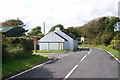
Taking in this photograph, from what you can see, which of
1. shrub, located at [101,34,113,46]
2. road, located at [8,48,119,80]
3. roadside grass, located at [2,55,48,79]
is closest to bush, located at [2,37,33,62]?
roadside grass, located at [2,55,48,79]

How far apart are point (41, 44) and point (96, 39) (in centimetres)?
3696

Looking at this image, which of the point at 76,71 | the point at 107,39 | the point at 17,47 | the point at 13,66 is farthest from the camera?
the point at 107,39

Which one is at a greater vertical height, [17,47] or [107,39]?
[107,39]

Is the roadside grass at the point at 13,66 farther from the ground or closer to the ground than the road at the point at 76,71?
farther from the ground

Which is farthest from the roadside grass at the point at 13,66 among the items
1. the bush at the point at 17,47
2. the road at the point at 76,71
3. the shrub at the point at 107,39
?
the shrub at the point at 107,39

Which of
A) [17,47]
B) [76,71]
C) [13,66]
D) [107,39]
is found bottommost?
[76,71]

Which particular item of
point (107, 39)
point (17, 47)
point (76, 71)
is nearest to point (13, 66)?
point (76, 71)

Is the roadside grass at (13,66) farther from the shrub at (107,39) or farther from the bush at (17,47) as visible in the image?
the shrub at (107,39)

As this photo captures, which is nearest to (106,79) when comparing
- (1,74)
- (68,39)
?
(1,74)

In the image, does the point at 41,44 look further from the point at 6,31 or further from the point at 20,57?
the point at 20,57

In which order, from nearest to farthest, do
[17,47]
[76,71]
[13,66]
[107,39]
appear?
[76,71], [13,66], [17,47], [107,39]

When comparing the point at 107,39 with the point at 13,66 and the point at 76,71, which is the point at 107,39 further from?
the point at 76,71

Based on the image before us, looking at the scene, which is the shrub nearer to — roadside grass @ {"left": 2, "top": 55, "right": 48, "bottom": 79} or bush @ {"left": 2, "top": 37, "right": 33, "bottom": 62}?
bush @ {"left": 2, "top": 37, "right": 33, "bottom": 62}

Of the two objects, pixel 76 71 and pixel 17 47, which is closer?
pixel 76 71
